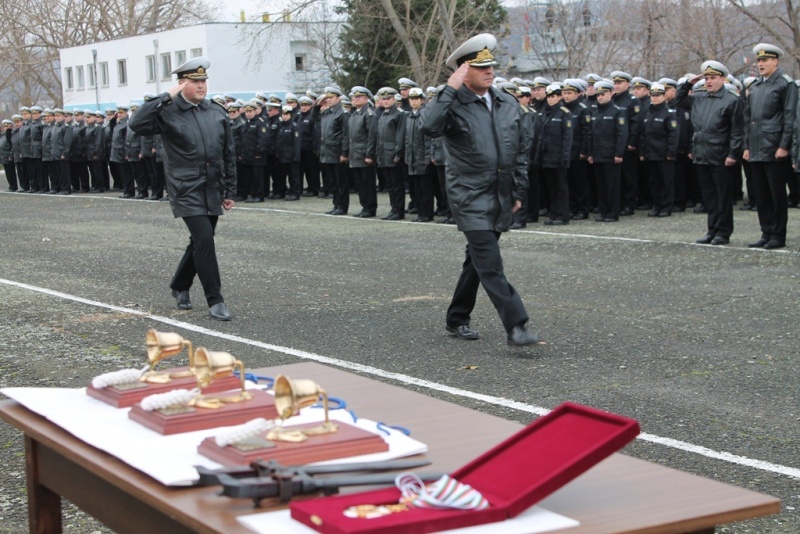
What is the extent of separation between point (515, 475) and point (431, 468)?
10.3 inches

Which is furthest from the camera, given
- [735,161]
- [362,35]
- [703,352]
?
[362,35]

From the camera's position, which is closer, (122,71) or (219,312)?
(219,312)

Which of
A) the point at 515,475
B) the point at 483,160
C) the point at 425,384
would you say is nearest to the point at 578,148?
the point at 483,160

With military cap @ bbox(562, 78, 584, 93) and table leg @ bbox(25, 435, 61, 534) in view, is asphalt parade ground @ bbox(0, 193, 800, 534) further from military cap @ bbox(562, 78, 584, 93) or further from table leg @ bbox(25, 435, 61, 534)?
military cap @ bbox(562, 78, 584, 93)

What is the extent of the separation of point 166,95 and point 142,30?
69.5 metres

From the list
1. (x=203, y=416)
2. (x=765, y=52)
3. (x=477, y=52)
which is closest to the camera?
(x=203, y=416)

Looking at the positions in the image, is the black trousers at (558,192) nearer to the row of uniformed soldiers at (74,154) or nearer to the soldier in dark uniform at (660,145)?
the soldier in dark uniform at (660,145)

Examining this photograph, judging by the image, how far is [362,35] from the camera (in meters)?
42.7

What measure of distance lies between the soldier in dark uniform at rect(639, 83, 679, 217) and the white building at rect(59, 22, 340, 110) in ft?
130

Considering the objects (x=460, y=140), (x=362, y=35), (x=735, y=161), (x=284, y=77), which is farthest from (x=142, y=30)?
(x=460, y=140)

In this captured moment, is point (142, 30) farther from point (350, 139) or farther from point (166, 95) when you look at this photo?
point (166, 95)

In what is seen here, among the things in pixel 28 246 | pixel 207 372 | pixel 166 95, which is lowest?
pixel 28 246

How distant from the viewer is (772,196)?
13.8 metres

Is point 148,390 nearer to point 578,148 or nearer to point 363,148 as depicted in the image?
point 578,148
